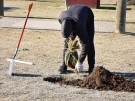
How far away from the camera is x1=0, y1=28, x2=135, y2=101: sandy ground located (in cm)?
734

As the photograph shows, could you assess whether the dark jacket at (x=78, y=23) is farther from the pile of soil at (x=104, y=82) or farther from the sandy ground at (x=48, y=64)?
the sandy ground at (x=48, y=64)

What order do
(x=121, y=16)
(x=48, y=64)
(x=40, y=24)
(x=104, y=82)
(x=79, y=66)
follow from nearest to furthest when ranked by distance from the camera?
1. (x=104, y=82)
2. (x=79, y=66)
3. (x=48, y=64)
4. (x=121, y=16)
5. (x=40, y=24)

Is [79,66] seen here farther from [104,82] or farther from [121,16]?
[121,16]

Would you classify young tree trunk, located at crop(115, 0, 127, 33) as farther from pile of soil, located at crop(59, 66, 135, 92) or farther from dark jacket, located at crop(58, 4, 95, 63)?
pile of soil, located at crop(59, 66, 135, 92)

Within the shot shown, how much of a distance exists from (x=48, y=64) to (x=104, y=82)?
222 cm

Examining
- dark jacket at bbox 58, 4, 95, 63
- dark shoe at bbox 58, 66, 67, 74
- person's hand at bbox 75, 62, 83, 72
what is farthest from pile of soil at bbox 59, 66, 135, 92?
dark shoe at bbox 58, 66, 67, 74

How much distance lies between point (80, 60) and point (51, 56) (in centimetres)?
248

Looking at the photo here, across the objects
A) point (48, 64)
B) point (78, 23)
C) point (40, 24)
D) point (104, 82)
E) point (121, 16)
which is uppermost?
point (78, 23)

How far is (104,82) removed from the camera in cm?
788

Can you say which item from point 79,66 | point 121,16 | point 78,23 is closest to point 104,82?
point 79,66

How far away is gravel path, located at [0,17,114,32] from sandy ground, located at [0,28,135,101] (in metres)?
0.87

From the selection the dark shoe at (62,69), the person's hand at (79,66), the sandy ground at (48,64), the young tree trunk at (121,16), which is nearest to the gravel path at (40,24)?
the young tree trunk at (121,16)

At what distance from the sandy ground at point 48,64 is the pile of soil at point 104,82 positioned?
0.67 feet

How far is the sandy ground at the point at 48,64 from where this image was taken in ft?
24.1
